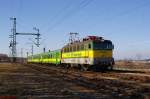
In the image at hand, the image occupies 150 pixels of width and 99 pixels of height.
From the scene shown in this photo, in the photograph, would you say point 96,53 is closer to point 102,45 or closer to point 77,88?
point 102,45

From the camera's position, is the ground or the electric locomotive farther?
the electric locomotive

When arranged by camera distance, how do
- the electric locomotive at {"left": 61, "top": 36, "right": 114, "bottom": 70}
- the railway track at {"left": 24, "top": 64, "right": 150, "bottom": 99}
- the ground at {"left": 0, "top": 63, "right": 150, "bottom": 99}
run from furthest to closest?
the electric locomotive at {"left": 61, "top": 36, "right": 114, "bottom": 70}, the railway track at {"left": 24, "top": 64, "right": 150, "bottom": 99}, the ground at {"left": 0, "top": 63, "right": 150, "bottom": 99}

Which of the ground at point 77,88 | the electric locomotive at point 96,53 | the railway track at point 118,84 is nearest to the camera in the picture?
the ground at point 77,88

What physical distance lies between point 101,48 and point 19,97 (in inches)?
893

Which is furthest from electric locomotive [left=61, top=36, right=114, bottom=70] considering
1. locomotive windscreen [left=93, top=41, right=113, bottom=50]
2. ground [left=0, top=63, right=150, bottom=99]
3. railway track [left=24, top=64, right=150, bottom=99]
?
ground [left=0, top=63, right=150, bottom=99]

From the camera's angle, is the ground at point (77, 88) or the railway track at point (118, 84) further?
the railway track at point (118, 84)

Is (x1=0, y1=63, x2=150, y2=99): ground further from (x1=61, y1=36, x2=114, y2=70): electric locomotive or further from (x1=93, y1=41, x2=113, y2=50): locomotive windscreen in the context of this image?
(x1=93, y1=41, x2=113, y2=50): locomotive windscreen

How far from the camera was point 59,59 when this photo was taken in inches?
2172

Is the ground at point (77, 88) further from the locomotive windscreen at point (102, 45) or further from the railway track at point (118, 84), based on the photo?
the locomotive windscreen at point (102, 45)

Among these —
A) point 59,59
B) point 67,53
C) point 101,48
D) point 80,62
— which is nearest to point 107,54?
point 101,48

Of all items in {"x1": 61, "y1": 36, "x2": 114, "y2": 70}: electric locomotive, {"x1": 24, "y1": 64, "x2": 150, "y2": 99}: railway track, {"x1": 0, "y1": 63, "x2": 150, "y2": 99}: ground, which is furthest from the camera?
{"x1": 61, "y1": 36, "x2": 114, "y2": 70}: electric locomotive

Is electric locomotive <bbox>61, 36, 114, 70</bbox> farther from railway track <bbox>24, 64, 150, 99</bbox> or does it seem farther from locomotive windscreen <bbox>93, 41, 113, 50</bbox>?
railway track <bbox>24, 64, 150, 99</bbox>

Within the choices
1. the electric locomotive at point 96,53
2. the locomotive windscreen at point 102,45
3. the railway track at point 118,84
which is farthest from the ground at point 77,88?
the locomotive windscreen at point 102,45

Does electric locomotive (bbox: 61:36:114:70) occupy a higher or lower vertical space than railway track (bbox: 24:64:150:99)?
higher
